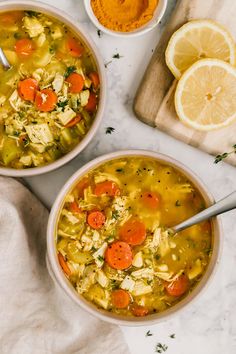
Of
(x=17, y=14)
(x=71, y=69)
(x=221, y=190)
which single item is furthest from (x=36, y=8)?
(x=221, y=190)

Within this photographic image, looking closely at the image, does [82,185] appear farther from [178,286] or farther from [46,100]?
[178,286]

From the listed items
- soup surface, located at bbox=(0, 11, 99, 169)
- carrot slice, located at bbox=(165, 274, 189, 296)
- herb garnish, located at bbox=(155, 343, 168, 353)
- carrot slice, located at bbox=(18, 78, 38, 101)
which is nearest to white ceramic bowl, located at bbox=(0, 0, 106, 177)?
soup surface, located at bbox=(0, 11, 99, 169)

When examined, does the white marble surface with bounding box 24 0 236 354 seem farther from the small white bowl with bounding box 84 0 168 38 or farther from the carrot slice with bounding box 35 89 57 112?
the carrot slice with bounding box 35 89 57 112

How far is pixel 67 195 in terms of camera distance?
8.87 feet

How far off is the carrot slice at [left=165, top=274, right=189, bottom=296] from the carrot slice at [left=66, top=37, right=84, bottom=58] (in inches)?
45.6

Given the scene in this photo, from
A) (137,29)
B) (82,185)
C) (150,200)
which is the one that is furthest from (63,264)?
(137,29)

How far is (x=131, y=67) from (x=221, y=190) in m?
0.77

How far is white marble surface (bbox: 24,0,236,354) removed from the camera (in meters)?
2.90

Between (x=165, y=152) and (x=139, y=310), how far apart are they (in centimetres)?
79

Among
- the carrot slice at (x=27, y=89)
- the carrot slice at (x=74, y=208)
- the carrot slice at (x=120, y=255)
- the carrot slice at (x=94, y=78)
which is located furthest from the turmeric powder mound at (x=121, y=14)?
the carrot slice at (x=120, y=255)

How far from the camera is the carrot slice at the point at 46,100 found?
269 centimetres

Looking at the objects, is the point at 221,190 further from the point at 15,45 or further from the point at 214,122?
the point at 15,45

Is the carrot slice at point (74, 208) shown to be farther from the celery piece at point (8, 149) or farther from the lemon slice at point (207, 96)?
the lemon slice at point (207, 96)

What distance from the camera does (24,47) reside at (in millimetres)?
2717
